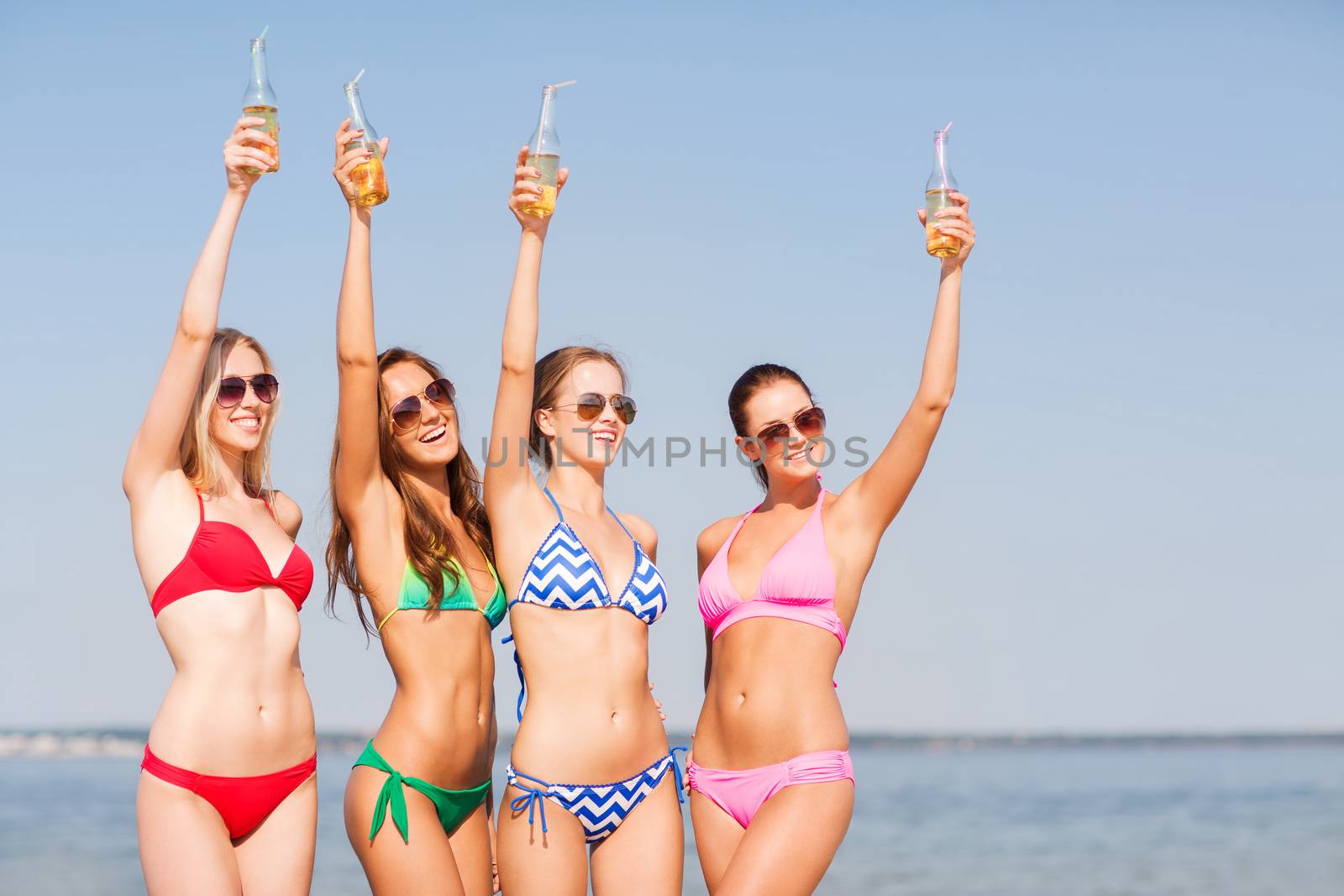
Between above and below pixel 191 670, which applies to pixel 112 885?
below

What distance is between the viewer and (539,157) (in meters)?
5.45

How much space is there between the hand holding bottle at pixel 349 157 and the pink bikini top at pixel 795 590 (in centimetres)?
224

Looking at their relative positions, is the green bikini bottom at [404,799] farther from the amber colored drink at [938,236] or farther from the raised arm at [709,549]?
the amber colored drink at [938,236]

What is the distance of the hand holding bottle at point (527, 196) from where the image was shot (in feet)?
17.7

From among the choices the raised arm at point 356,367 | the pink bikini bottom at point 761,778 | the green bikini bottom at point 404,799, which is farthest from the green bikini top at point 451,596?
the pink bikini bottom at point 761,778

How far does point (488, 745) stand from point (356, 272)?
6.47 ft

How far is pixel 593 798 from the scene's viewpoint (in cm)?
516

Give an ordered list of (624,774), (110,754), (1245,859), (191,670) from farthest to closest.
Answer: (110,754)
(1245,859)
(624,774)
(191,670)

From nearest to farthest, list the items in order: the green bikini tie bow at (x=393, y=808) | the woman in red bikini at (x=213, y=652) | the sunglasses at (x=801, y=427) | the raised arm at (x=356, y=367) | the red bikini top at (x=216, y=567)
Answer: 1. the woman in red bikini at (x=213, y=652)
2. the red bikini top at (x=216, y=567)
3. the green bikini tie bow at (x=393, y=808)
4. the raised arm at (x=356, y=367)
5. the sunglasses at (x=801, y=427)

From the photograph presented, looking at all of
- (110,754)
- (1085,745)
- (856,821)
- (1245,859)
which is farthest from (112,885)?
(1085,745)

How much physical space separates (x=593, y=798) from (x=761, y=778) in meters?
0.74

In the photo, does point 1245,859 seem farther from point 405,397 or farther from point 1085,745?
point 1085,745

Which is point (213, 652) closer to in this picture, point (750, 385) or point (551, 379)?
point (551, 379)

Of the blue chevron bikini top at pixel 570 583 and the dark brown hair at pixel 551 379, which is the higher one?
the dark brown hair at pixel 551 379
